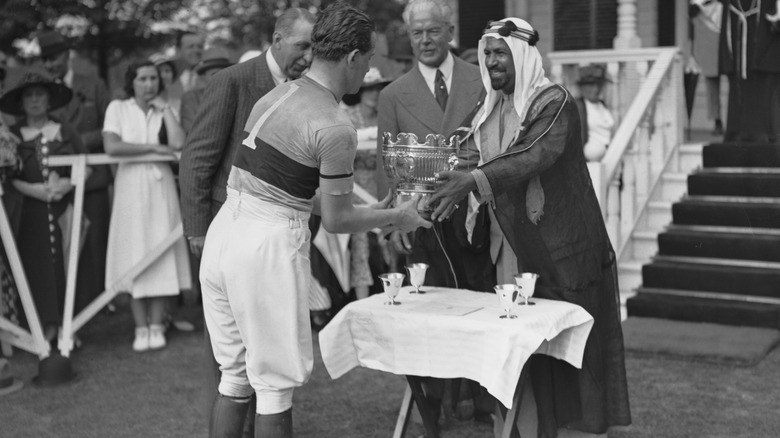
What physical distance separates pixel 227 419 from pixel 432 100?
7.25ft

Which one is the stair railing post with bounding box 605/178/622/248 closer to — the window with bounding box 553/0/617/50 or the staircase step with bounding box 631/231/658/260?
the staircase step with bounding box 631/231/658/260

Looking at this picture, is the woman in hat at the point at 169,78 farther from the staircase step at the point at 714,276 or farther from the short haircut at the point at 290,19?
the staircase step at the point at 714,276

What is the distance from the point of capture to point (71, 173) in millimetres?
7379

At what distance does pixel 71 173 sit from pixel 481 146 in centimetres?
373

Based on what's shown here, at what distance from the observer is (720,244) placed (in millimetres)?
7887

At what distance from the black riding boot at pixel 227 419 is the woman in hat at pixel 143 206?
3.49 metres

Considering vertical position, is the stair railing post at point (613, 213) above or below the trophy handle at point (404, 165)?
below

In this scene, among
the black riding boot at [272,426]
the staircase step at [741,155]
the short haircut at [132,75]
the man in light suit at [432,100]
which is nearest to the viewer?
the black riding boot at [272,426]

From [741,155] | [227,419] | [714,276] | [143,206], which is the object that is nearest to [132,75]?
[143,206]

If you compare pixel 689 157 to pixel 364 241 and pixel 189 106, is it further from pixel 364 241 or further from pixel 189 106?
pixel 189 106

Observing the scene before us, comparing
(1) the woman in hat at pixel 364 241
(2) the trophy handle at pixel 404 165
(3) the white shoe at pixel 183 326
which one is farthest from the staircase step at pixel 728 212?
(2) the trophy handle at pixel 404 165

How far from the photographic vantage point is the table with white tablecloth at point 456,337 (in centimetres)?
408

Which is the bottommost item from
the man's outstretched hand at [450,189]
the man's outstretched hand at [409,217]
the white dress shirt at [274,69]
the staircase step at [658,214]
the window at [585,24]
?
the staircase step at [658,214]

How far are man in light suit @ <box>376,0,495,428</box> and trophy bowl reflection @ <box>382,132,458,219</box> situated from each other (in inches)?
31.8
